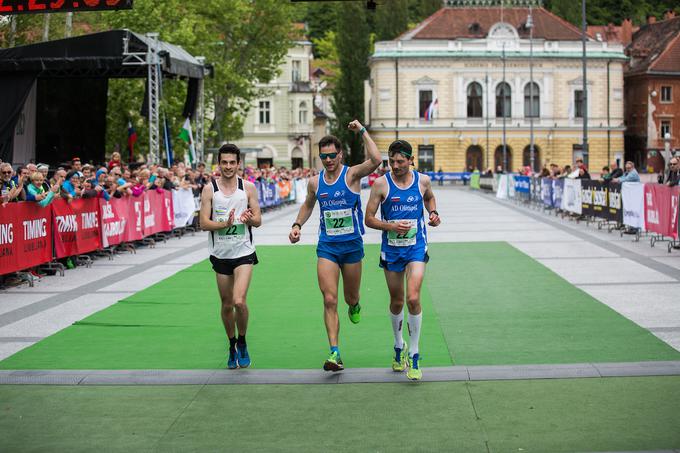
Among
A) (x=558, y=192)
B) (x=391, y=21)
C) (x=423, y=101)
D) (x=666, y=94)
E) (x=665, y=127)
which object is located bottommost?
(x=558, y=192)

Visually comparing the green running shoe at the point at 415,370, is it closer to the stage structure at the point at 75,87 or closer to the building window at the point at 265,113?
the stage structure at the point at 75,87

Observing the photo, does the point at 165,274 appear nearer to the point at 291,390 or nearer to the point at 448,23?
the point at 291,390

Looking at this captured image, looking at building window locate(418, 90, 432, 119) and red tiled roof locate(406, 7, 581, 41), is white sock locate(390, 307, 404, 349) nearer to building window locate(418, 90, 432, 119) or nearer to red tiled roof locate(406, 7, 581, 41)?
building window locate(418, 90, 432, 119)

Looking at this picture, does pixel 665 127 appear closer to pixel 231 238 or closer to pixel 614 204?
pixel 614 204

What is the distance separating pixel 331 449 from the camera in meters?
7.00

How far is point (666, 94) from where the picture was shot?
96.8 metres

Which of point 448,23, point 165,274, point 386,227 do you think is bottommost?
point 165,274

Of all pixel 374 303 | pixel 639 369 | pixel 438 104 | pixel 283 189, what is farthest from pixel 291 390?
pixel 438 104

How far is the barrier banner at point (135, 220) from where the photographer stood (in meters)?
22.9

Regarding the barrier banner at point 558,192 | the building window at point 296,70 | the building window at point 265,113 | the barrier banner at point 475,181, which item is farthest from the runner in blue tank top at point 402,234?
the building window at point 296,70

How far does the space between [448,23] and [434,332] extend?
3509 inches

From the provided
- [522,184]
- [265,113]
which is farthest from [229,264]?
[265,113]

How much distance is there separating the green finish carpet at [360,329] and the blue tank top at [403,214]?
1.13 metres

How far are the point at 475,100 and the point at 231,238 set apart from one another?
292ft
